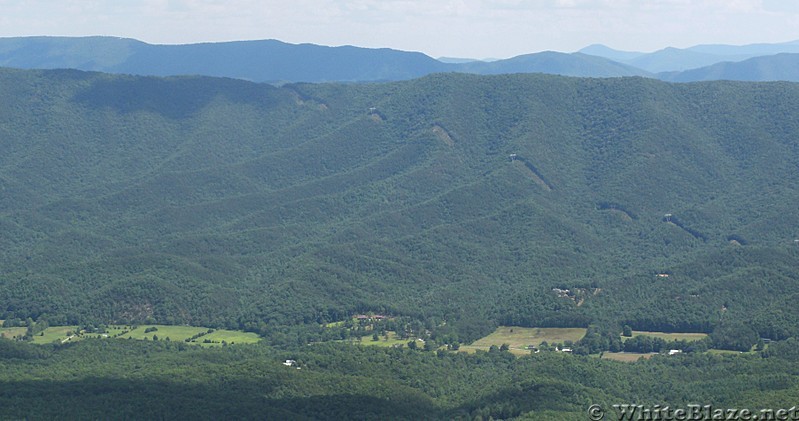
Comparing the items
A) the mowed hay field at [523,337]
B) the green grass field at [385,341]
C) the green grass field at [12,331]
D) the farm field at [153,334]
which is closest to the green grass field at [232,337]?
the farm field at [153,334]

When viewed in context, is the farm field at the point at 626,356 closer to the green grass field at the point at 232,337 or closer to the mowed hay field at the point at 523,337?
the mowed hay field at the point at 523,337

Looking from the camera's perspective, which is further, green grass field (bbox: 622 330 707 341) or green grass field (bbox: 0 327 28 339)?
green grass field (bbox: 0 327 28 339)

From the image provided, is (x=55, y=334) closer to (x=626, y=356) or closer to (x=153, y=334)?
(x=153, y=334)

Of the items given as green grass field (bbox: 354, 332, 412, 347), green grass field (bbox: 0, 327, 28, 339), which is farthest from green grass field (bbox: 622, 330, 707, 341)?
Answer: green grass field (bbox: 0, 327, 28, 339)

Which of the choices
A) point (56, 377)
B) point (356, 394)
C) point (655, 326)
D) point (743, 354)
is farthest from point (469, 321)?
point (56, 377)

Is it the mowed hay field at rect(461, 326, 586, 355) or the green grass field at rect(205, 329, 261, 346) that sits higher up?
the mowed hay field at rect(461, 326, 586, 355)

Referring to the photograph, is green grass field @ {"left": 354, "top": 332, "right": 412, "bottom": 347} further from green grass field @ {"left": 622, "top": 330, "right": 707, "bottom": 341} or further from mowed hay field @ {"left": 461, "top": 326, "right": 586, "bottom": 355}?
green grass field @ {"left": 622, "top": 330, "right": 707, "bottom": 341}

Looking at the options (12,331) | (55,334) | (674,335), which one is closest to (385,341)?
(674,335)

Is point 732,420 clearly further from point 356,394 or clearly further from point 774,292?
point 774,292
